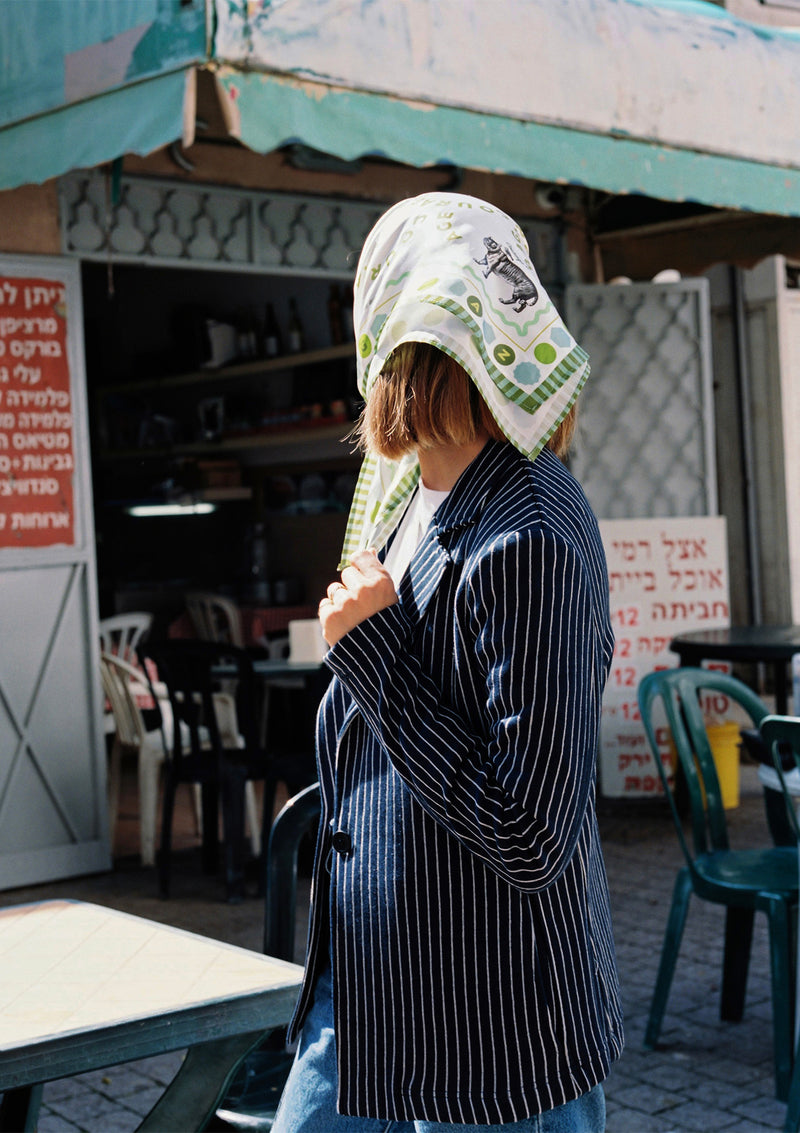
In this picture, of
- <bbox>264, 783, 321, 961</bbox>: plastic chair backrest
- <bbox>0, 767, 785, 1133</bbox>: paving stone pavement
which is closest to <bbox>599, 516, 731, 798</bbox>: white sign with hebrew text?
<bbox>0, 767, 785, 1133</bbox>: paving stone pavement

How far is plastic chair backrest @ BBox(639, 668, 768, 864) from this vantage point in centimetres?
385

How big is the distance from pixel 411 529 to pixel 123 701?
15.7 feet

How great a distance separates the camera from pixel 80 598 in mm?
5918

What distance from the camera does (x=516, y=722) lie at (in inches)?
53.5

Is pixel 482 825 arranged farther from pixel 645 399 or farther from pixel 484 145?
pixel 645 399

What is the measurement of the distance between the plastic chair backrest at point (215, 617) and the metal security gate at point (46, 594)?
3.01m

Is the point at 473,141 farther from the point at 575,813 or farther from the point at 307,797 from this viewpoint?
the point at 575,813

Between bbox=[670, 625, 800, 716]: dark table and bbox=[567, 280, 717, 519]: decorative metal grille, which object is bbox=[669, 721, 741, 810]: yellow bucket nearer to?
bbox=[670, 625, 800, 716]: dark table

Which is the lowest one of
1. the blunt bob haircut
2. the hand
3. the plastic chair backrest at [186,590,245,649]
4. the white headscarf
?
the plastic chair backrest at [186,590,245,649]

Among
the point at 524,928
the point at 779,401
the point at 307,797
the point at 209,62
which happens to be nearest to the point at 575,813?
the point at 524,928

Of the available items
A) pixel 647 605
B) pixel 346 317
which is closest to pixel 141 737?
pixel 647 605

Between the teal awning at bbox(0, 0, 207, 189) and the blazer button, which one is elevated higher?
the teal awning at bbox(0, 0, 207, 189)

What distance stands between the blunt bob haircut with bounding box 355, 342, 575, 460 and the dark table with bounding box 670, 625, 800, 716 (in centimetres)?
404

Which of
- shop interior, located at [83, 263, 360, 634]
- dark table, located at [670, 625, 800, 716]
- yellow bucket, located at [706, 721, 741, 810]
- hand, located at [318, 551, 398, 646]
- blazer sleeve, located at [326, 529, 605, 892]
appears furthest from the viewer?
shop interior, located at [83, 263, 360, 634]
